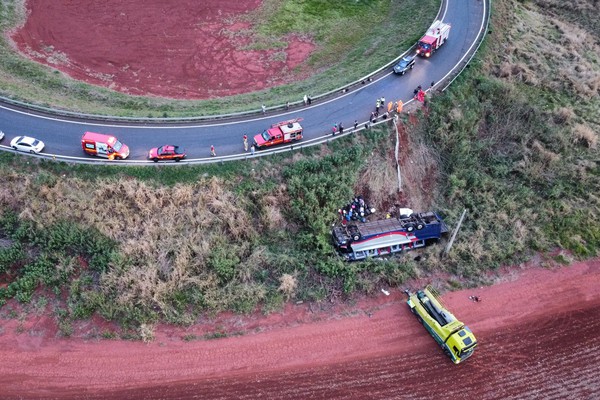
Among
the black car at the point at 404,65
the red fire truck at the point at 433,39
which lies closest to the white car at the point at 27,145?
the black car at the point at 404,65

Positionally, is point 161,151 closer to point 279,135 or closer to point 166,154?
point 166,154

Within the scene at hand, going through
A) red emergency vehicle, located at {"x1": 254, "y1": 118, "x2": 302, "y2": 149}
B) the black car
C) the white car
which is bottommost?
red emergency vehicle, located at {"x1": 254, "y1": 118, "x2": 302, "y2": 149}

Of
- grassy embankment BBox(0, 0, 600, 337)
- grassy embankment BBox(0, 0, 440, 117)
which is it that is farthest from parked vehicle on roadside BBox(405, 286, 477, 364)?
grassy embankment BBox(0, 0, 440, 117)

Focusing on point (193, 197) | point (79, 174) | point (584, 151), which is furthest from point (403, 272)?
point (79, 174)

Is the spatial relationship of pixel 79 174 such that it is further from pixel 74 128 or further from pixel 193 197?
pixel 193 197

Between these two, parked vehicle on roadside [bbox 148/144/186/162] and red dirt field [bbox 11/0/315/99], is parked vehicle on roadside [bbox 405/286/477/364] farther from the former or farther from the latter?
red dirt field [bbox 11/0/315/99]

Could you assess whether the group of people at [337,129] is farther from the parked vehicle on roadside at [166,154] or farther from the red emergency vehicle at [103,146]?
the red emergency vehicle at [103,146]
